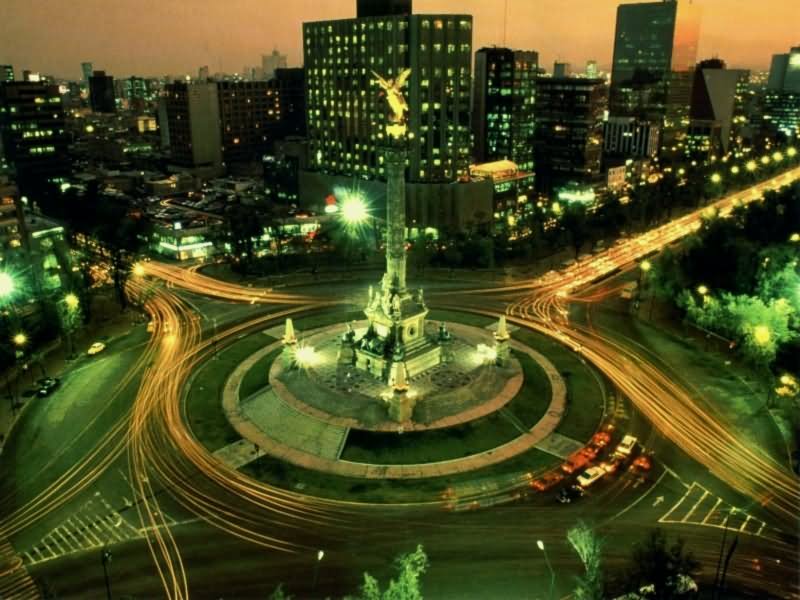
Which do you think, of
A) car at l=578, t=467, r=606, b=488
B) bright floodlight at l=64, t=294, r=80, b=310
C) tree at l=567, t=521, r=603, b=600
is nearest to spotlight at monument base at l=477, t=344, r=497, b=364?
car at l=578, t=467, r=606, b=488

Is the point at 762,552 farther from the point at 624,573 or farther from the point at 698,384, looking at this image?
the point at 698,384

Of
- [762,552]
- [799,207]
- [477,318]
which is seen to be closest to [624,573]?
[762,552]

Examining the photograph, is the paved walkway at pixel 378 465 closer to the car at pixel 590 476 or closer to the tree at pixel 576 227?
the car at pixel 590 476

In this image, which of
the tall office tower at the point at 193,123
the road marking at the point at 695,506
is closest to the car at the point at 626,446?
the road marking at the point at 695,506

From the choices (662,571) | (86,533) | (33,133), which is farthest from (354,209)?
(662,571)

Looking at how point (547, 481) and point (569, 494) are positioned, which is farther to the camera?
point (547, 481)

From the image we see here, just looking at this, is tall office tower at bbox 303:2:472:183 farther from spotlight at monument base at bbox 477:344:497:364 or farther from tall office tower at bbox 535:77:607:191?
spotlight at monument base at bbox 477:344:497:364

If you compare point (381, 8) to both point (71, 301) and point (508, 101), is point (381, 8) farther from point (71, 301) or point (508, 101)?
point (71, 301)
